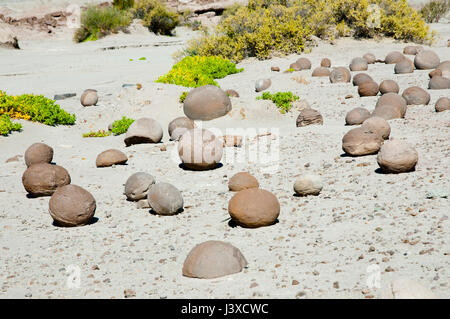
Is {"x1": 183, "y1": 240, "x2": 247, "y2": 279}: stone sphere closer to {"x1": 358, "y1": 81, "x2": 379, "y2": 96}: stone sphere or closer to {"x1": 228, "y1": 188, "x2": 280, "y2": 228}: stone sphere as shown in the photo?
{"x1": 228, "y1": 188, "x2": 280, "y2": 228}: stone sphere

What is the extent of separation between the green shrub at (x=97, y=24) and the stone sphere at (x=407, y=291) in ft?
84.8

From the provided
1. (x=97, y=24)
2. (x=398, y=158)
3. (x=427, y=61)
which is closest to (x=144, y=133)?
(x=398, y=158)

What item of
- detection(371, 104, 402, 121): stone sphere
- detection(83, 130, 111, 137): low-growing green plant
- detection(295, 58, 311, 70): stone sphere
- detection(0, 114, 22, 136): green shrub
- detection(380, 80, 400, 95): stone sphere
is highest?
detection(371, 104, 402, 121): stone sphere

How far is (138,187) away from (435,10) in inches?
1101

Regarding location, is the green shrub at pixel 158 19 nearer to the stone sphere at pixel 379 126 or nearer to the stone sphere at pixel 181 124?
the stone sphere at pixel 181 124

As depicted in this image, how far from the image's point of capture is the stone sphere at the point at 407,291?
3.20m

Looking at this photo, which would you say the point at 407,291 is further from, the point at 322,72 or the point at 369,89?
the point at 322,72

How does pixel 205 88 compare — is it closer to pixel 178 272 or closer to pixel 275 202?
pixel 275 202

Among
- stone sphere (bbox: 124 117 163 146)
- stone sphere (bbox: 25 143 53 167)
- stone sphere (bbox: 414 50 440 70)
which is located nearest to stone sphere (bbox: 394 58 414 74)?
stone sphere (bbox: 414 50 440 70)

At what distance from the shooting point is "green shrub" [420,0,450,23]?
29.0 metres

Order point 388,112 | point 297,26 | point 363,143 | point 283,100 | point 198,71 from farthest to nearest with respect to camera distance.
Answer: point 297,26 → point 198,71 → point 283,100 → point 388,112 → point 363,143

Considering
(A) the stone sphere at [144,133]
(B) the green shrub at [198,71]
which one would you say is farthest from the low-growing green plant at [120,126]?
(B) the green shrub at [198,71]

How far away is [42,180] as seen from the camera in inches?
264

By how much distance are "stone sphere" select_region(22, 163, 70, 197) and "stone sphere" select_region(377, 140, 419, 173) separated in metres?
4.35
